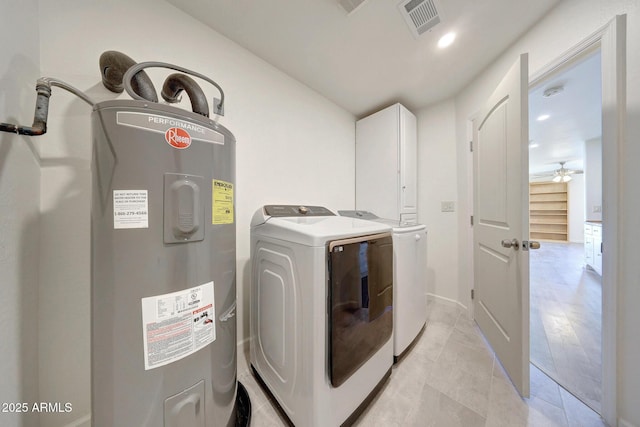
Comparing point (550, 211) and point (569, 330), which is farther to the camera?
point (550, 211)

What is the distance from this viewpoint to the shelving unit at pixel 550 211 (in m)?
7.11

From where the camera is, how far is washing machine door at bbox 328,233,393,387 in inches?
35.9

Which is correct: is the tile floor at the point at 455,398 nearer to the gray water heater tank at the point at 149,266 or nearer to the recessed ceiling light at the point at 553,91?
the gray water heater tank at the point at 149,266

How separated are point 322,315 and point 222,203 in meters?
0.64

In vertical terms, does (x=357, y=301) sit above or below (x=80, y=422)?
above

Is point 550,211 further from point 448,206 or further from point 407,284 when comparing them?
point 407,284

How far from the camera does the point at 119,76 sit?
938mm

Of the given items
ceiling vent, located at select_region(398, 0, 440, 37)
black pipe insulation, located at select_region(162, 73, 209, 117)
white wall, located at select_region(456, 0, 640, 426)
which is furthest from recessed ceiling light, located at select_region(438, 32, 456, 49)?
black pipe insulation, located at select_region(162, 73, 209, 117)

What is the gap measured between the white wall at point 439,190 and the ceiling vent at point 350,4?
1624mm

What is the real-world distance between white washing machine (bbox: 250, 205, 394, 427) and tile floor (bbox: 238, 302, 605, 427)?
9 centimetres

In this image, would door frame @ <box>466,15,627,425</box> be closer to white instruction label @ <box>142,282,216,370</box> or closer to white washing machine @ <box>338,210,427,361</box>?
white washing machine @ <box>338,210,427,361</box>

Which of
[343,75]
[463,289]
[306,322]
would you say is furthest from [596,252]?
[306,322]

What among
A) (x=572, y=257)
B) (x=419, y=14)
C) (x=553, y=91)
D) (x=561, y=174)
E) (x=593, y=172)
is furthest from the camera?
(x=561, y=174)

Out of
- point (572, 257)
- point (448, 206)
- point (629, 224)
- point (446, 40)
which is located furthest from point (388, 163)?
point (572, 257)
